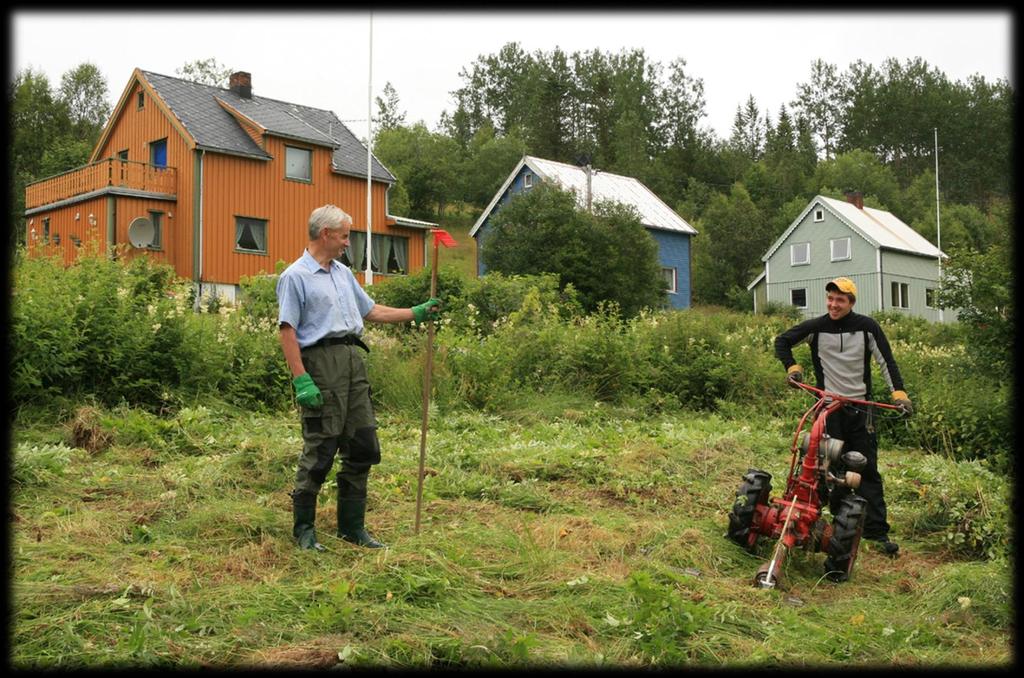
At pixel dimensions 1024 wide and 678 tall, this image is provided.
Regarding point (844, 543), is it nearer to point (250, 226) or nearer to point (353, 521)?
point (353, 521)

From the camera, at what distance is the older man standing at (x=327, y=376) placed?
5.33m

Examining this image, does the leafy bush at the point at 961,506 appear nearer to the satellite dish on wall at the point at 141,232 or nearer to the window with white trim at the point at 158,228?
the satellite dish on wall at the point at 141,232

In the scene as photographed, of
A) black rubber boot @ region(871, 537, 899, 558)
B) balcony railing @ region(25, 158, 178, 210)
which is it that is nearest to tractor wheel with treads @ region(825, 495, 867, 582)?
black rubber boot @ region(871, 537, 899, 558)

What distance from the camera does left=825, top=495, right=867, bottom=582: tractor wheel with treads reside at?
537 centimetres

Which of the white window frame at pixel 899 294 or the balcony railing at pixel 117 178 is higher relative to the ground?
the balcony railing at pixel 117 178

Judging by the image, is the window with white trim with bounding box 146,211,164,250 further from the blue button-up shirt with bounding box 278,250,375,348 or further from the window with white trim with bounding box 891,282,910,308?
the window with white trim with bounding box 891,282,910,308

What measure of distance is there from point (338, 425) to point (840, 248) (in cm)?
4246

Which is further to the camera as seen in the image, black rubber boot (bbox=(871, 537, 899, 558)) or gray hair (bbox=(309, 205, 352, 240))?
black rubber boot (bbox=(871, 537, 899, 558))

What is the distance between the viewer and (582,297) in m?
27.5

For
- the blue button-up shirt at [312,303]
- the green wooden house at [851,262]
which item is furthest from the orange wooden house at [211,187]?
the green wooden house at [851,262]

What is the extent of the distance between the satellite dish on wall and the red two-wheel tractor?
942 inches

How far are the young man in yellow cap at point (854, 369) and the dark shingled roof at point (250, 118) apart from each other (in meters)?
23.8

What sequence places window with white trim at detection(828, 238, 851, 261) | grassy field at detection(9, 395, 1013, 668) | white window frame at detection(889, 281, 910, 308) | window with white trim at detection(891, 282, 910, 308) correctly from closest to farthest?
grassy field at detection(9, 395, 1013, 668) → white window frame at detection(889, 281, 910, 308) → window with white trim at detection(891, 282, 910, 308) → window with white trim at detection(828, 238, 851, 261)

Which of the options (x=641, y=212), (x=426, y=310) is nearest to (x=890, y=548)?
(x=426, y=310)
